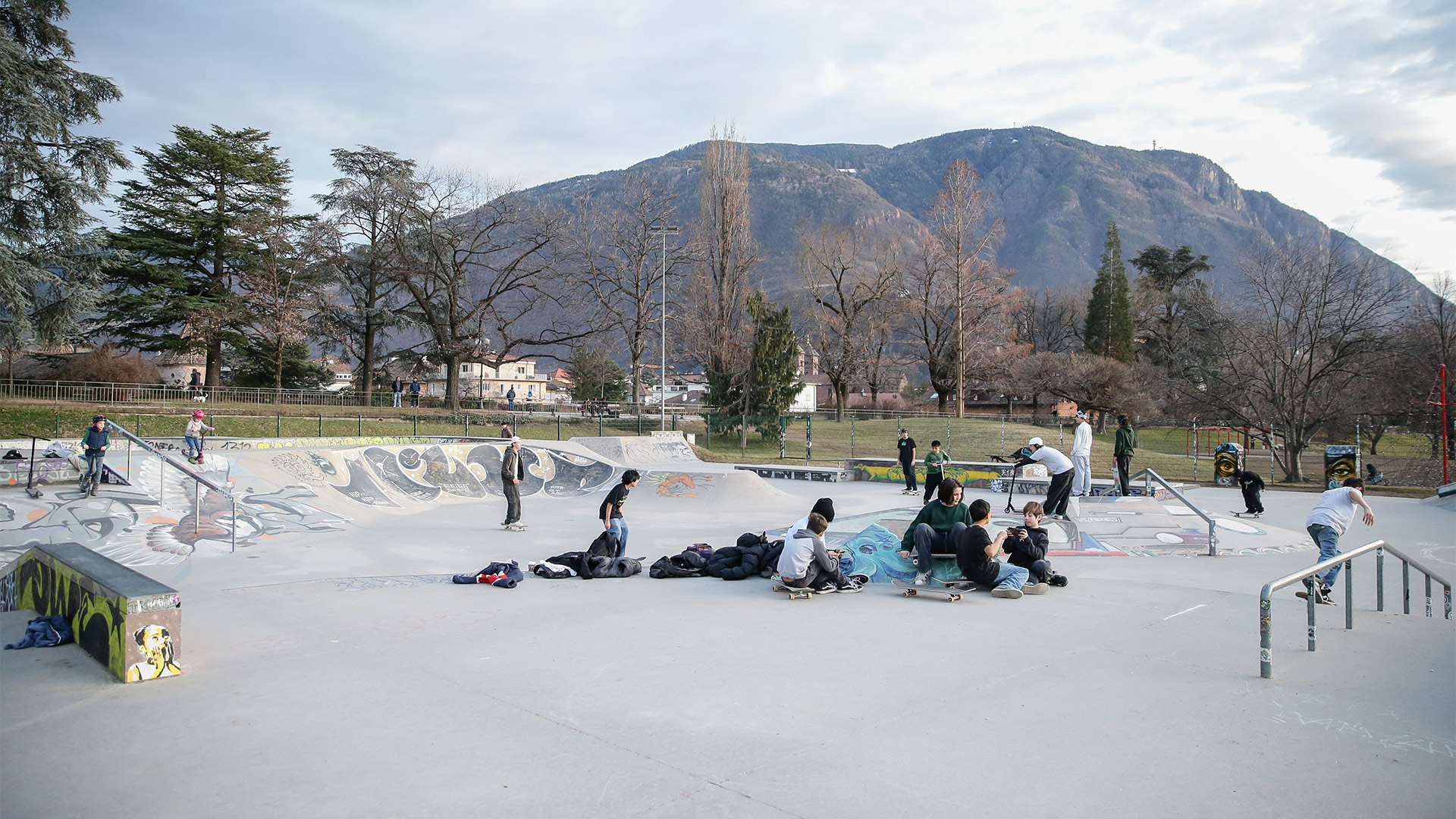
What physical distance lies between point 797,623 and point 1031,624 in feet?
6.65

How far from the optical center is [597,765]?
152 inches

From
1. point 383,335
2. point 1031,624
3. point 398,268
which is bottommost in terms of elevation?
point 1031,624

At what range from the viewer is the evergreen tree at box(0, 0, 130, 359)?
21234 mm

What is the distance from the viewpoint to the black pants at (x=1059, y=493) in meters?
11.7

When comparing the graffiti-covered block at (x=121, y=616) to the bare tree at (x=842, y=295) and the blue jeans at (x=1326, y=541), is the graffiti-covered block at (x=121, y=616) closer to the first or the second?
the blue jeans at (x=1326, y=541)

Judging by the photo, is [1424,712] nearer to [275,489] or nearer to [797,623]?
[797,623]

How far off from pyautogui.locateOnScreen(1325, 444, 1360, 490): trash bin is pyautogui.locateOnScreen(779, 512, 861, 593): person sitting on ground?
18.4m

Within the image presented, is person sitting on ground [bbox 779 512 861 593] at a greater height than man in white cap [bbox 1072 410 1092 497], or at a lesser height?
lesser

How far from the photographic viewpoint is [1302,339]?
2455cm

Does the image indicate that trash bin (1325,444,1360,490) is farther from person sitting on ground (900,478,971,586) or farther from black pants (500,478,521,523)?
black pants (500,478,521,523)

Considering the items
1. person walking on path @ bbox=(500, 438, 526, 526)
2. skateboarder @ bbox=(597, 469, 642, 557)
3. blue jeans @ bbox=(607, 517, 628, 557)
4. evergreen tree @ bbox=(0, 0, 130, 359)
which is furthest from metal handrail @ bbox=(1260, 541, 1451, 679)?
evergreen tree @ bbox=(0, 0, 130, 359)

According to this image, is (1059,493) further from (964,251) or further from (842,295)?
(842,295)

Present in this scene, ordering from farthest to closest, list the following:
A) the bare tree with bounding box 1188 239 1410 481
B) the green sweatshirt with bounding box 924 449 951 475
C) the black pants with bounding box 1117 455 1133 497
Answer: the bare tree with bounding box 1188 239 1410 481, the green sweatshirt with bounding box 924 449 951 475, the black pants with bounding box 1117 455 1133 497

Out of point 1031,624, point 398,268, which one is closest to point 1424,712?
point 1031,624
